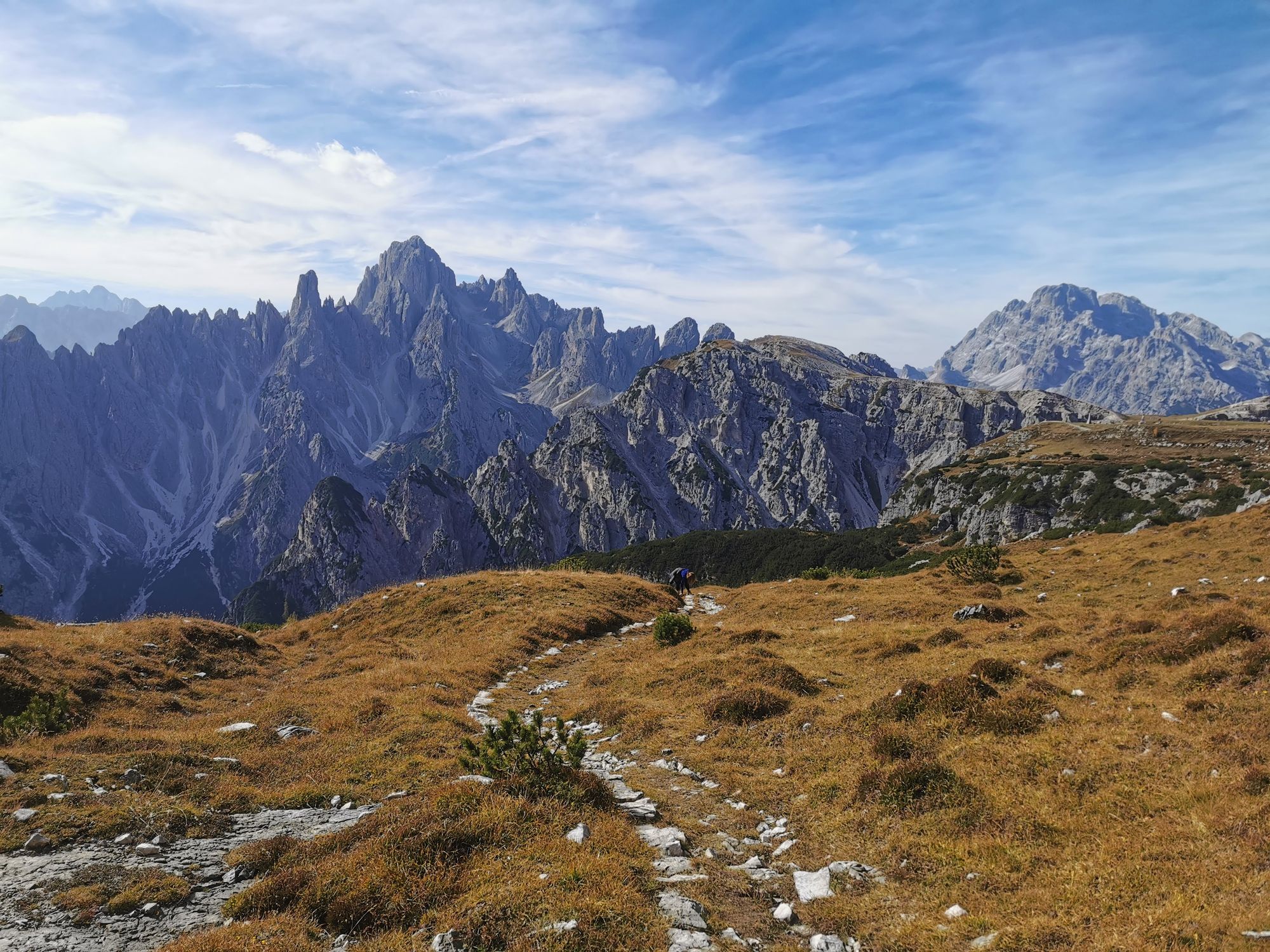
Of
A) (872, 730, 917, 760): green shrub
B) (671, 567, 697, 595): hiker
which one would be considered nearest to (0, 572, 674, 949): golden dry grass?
(872, 730, 917, 760): green shrub

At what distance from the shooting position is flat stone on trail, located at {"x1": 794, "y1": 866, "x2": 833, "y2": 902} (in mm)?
9758

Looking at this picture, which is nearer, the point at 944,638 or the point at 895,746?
the point at 895,746

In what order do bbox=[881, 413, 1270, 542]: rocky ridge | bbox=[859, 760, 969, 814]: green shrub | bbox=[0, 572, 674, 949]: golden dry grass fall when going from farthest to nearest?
bbox=[881, 413, 1270, 542]: rocky ridge, bbox=[859, 760, 969, 814]: green shrub, bbox=[0, 572, 674, 949]: golden dry grass

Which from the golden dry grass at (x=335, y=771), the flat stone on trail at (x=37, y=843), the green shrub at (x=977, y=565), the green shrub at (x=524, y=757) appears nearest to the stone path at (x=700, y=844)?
the golden dry grass at (x=335, y=771)

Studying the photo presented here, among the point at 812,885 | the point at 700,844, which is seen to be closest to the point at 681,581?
the point at 700,844

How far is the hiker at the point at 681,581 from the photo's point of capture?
4516cm

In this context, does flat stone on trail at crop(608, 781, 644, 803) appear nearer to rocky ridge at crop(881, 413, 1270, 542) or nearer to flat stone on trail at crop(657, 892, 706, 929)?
flat stone on trail at crop(657, 892, 706, 929)

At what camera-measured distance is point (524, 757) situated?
42.4 feet

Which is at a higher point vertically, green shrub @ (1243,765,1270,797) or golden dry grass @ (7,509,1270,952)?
green shrub @ (1243,765,1270,797)

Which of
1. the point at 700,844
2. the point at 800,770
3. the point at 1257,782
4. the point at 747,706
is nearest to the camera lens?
the point at 1257,782

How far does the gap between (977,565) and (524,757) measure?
34.0 m

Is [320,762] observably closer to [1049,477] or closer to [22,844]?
[22,844]

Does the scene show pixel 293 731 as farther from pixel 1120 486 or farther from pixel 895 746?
pixel 1120 486

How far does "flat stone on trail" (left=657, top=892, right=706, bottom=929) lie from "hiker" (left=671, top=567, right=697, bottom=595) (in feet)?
116
